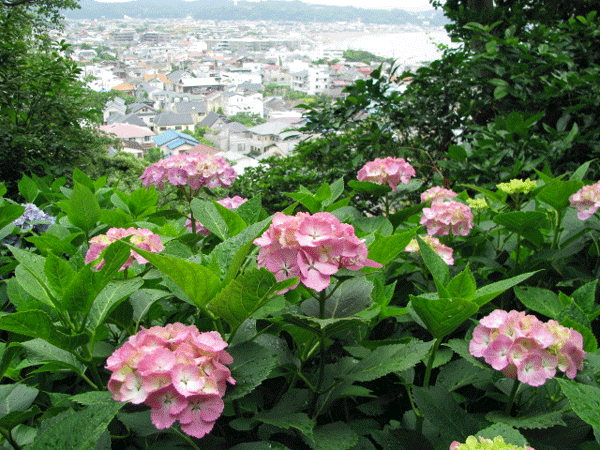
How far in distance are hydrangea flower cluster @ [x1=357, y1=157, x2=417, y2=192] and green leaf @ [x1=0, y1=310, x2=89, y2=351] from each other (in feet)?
3.21

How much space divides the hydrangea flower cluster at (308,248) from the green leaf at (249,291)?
1.4 inches

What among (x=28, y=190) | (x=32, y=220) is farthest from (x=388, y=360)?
(x=28, y=190)

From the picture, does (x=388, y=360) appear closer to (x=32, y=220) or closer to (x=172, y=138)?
(x=32, y=220)

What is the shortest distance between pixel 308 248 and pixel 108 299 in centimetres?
28

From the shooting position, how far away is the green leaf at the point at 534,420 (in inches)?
24.3

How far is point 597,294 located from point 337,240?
873 millimetres

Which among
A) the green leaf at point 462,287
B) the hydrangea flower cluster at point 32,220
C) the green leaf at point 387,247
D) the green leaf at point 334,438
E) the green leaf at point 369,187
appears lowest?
the hydrangea flower cluster at point 32,220

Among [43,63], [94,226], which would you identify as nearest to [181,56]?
[43,63]

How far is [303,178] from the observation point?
151 inches

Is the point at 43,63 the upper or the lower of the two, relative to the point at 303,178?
upper

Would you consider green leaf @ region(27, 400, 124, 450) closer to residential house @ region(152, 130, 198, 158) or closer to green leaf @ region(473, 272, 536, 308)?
green leaf @ region(473, 272, 536, 308)

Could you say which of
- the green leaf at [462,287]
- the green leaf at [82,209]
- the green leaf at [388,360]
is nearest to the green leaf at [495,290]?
the green leaf at [462,287]

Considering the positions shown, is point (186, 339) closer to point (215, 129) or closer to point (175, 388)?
point (175, 388)

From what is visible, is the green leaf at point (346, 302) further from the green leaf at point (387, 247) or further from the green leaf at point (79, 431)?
the green leaf at point (79, 431)
